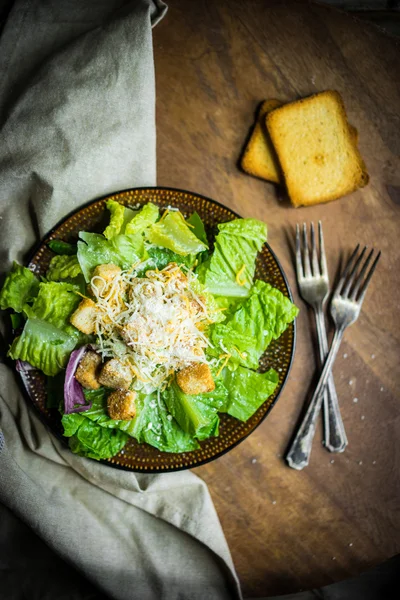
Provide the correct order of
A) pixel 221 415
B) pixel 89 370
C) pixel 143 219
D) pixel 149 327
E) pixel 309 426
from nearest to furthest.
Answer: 1. pixel 149 327
2. pixel 89 370
3. pixel 143 219
4. pixel 221 415
5. pixel 309 426

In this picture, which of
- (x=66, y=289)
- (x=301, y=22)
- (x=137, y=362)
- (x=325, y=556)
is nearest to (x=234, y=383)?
(x=137, y=362)

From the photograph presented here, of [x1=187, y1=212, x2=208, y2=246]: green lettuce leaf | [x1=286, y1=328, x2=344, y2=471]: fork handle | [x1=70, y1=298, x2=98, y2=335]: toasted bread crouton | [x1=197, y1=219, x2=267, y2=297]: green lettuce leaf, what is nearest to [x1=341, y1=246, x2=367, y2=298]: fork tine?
[x1=286, y1=328, x2=344, y2=471]: fork handle

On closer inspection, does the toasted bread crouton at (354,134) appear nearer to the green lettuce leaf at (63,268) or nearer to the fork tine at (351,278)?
the fork tine at (351,278)

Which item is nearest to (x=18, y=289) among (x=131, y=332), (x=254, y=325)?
(x=131, y=332)

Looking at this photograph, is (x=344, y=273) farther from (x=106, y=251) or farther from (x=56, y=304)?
(x=56, y=304)

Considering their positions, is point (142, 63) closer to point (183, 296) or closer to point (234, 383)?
point (183, 296)

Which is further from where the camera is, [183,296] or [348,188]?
[348,188]
